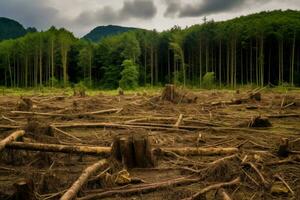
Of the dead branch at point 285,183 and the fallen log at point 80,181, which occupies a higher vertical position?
the fallen log at point 80,181

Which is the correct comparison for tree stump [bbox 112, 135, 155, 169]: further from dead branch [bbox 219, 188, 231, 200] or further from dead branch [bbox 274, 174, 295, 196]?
dead branch [bbox 274, 174, 295, 196]

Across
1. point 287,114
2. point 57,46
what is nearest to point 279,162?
point 287,114

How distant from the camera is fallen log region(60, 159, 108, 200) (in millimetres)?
5418

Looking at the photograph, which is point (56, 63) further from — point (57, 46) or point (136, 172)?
point (136, 172)

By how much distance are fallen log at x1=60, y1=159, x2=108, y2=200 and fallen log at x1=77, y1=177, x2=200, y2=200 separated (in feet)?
0.58

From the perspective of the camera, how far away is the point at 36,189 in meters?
5.96

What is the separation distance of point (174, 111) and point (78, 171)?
9.83m

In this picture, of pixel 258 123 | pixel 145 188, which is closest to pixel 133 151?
pixel 145 188

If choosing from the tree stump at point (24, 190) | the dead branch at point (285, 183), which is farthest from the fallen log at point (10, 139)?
the dead branch at point (285, 183)

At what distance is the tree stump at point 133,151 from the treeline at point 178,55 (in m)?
51.0

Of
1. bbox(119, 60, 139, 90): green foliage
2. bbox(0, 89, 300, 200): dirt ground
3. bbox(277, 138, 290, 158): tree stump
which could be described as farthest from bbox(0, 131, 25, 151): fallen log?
bbox(119, 60, 139, 90): green foliage

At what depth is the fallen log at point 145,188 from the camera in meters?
6.07

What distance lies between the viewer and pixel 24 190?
540cm

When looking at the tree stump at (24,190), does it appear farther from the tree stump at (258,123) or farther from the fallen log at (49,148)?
the tree stump at (258,123)
